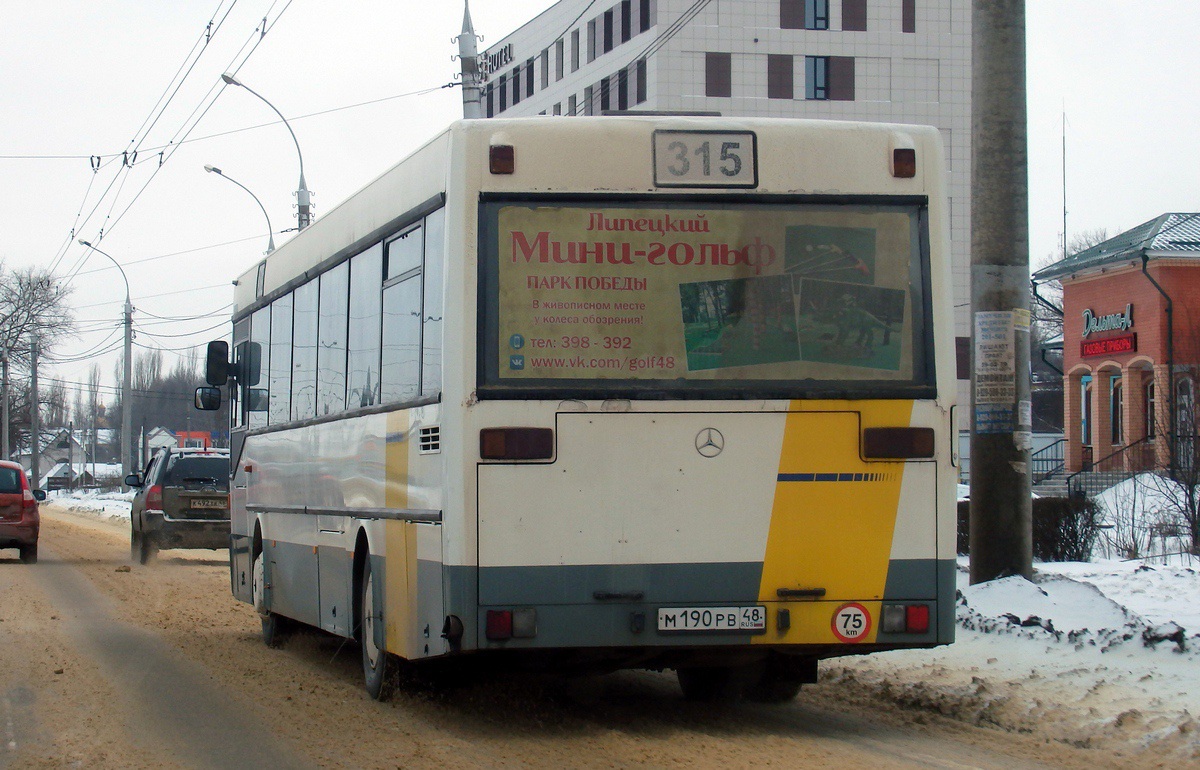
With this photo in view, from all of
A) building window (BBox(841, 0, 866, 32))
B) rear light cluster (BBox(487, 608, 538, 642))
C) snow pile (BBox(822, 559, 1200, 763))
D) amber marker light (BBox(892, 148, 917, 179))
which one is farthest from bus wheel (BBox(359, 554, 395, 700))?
building window (BBox(841, 0, 866, 32))

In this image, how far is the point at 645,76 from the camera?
6488 centimetres

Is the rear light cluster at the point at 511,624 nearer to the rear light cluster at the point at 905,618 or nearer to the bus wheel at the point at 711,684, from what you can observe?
the rear light cluster at the point at 905,618

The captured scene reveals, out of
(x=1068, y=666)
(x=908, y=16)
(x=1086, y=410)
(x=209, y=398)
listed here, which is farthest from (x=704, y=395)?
(x=908, y=16)

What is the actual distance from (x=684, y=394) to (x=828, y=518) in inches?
34.9

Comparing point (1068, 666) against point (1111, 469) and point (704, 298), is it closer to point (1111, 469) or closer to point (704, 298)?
point (704, 298)

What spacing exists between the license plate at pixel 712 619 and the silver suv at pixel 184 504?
59.1 ft

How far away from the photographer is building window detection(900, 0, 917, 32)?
213 feet

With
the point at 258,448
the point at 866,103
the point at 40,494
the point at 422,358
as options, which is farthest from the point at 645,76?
the point at 422,358

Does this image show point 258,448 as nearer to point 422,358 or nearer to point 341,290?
point 341,290

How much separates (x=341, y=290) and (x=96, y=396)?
12589cm

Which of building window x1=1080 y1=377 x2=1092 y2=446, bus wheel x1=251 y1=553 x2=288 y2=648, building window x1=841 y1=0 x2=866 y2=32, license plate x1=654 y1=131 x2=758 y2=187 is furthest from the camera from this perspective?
building window x1=841 y1=0 x2=866 y2=32

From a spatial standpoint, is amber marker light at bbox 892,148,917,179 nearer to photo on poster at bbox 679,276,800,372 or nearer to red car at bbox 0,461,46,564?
photo on poster at bbox 679,276,800,372

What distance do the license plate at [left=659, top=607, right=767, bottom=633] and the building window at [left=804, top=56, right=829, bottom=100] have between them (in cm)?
5958

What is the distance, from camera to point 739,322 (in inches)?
283
